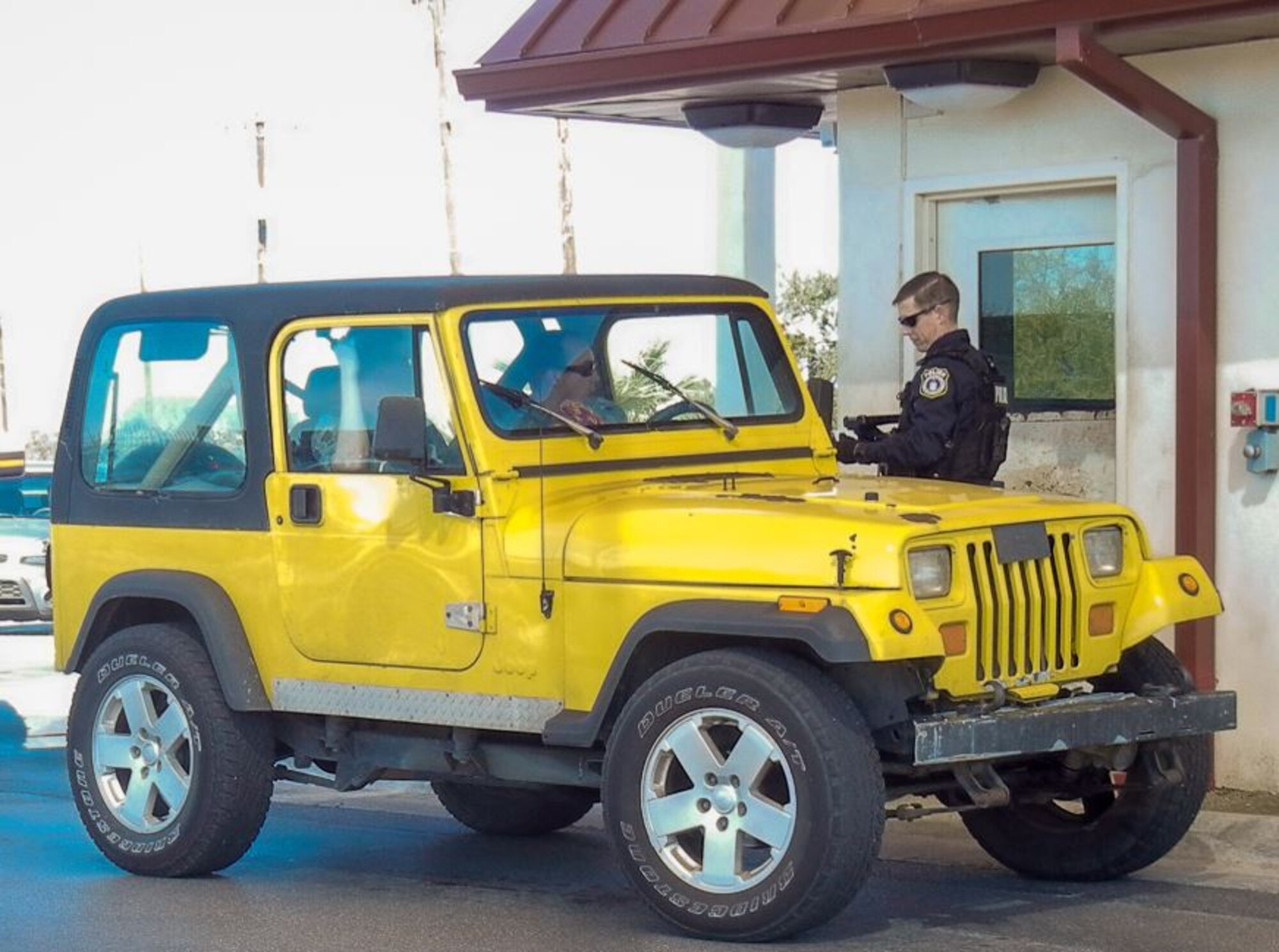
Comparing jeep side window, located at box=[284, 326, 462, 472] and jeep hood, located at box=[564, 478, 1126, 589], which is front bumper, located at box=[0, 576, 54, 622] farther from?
jeep hood, located at box=[564, 478, 1126, 589]

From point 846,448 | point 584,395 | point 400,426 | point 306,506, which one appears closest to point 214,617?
point 306,506

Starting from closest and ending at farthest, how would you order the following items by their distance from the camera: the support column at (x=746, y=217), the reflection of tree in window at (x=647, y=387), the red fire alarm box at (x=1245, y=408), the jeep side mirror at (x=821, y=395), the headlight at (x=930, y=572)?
the headlight at (x=930, y=572)
the reflection of tree in window at (x=647, y=387)
the jeep side mirror at (x=821, y=395)
the red fire alarm box at (x=1245, y=408)
the support column at (x=746, y=217)

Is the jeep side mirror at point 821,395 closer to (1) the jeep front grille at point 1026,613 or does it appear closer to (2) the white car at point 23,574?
(1) the jeep front grille at point 1026,613

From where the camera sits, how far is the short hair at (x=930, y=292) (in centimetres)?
918

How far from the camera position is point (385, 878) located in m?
8.26

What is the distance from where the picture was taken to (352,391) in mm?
8039

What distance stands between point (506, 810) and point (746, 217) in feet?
17.3

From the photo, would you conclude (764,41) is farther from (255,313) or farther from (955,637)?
(955,637)

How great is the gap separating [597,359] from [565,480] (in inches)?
24.3

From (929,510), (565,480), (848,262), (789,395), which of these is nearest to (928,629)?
(929,510)

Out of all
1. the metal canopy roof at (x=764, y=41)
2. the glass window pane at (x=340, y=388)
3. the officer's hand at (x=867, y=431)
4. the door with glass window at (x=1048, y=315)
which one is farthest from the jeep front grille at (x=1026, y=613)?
the door with glass window at (x=1048, y=315)

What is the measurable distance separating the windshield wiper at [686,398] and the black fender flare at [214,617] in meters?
1.56

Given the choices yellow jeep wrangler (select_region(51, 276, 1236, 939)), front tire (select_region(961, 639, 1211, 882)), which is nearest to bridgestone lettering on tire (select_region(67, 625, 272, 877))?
yellow jeep wrangler (select_region(51, 276, 1236, 939))

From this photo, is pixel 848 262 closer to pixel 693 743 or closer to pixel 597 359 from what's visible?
pixel 597 359
